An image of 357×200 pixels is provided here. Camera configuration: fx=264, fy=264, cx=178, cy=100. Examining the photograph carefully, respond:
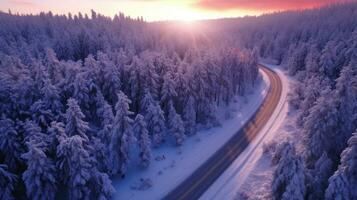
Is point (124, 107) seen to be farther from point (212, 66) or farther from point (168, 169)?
point (212, 66)

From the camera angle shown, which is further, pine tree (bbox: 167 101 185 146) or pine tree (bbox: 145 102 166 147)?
pine tree (bbox: 167 101 185 146)

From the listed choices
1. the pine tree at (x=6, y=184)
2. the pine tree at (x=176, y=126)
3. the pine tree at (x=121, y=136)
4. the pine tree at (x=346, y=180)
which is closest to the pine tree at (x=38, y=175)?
the pine tree at (x=6, y=184)

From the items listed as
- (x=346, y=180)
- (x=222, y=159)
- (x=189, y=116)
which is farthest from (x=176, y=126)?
(x=346, y=180)

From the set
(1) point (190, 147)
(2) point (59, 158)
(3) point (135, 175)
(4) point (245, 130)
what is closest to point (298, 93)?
(4) point (245, 130)

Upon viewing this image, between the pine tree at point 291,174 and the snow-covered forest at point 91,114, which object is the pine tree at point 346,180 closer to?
the pine tree at point 291,174

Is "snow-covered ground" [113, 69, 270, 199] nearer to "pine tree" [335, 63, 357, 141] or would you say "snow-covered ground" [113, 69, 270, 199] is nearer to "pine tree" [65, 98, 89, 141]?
"pine tree" [65, 98, 89, 141]

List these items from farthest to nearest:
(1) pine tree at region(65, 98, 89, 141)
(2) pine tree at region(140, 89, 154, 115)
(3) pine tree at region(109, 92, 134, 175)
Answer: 1. (2) pine tree at region(140, 89, 154, 115)
2. (3) pine tree at region(109, 92, 134, 175)
3. (1) pine tree at region(65, 98, 89, 141)

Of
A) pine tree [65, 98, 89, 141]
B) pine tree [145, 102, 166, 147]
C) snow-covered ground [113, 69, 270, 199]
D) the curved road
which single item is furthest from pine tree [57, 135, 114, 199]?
pine tree [145, 102, 166, 147]
